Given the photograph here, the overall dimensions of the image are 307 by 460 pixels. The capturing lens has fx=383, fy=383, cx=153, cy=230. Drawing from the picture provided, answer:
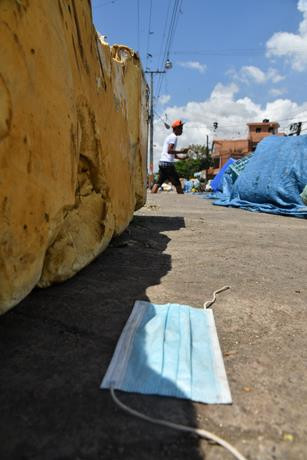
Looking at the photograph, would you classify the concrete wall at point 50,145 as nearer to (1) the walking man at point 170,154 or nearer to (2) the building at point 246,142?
(1) the walking man at point 170,154

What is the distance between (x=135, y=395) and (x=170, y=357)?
0.91ft

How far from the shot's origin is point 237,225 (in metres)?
5.04

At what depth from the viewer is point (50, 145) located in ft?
5.32

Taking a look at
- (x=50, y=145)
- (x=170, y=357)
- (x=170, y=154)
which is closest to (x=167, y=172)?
(x=170, y=154)

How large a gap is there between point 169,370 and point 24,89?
1.15m

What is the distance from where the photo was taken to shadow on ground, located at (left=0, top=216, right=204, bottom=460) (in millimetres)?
995

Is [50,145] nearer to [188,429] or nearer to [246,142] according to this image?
[188,429]

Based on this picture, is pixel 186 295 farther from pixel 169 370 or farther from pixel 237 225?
pixel 237 225

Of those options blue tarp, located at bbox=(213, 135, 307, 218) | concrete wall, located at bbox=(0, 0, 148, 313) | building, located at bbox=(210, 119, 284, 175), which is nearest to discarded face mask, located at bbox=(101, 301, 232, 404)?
concrete wall, located at bbox=(0, 0, 148, 313)

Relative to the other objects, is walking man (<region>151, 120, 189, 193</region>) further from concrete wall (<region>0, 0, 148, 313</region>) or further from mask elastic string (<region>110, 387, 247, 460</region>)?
mask elastic string (<region>110, 387, 247, 460</region>)

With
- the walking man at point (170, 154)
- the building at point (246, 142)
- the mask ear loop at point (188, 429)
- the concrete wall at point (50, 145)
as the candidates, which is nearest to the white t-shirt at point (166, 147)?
the walking man at point (170, 154)

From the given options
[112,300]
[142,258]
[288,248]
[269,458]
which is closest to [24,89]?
[112,300]

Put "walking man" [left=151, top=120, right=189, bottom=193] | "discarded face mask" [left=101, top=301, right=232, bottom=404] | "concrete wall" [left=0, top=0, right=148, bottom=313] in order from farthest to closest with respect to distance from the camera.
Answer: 1. "walking man" [left=151, top=120, right=189, bottom=193]
2. "concrete wall" [left=0, top=0, right=148, bottom=313]
3. "discarded face mask" [left=101, top=301, right=232, bottom=404]

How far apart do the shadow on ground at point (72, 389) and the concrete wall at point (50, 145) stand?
0.19 metres
